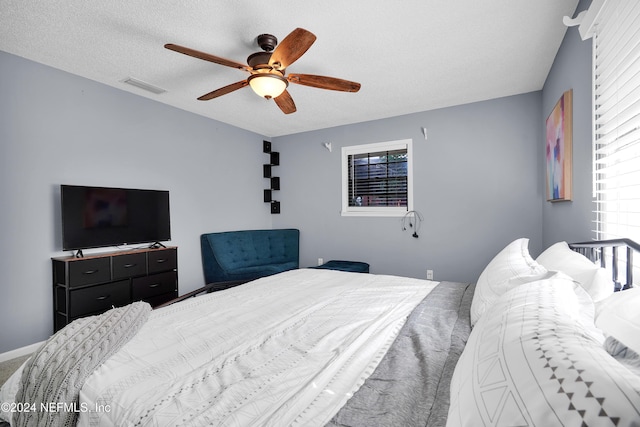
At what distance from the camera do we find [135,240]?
325 centimetres

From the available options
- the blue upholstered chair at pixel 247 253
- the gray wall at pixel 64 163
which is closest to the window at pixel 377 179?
the blue upholstered chair at pixel 247 253

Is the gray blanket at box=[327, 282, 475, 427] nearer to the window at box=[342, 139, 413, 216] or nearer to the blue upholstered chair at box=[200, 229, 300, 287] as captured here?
the blue upholstered chair at box=[200, 229, 300, 287]

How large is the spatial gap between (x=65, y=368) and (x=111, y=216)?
2.40 metres

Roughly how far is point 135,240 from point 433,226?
11.8 ft

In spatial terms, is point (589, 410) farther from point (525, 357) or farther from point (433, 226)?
point (433, 226)

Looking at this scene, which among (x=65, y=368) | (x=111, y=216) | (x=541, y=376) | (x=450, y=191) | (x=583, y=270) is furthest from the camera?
(x=450, y=191)

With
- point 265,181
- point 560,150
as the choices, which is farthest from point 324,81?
point 265,181

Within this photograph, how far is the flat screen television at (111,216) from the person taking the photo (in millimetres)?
2766

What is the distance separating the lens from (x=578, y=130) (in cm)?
197

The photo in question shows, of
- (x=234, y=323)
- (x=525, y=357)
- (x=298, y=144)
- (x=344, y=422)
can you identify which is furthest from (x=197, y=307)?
(x=298, y=144)

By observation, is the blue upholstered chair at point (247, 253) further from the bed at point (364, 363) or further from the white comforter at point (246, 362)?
the bed at point (364, 363)

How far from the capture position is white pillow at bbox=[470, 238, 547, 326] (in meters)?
1.27

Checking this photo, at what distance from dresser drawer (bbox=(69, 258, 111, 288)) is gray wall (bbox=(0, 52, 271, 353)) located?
0.34 meters

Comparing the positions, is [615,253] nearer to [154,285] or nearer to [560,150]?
[560,150]
